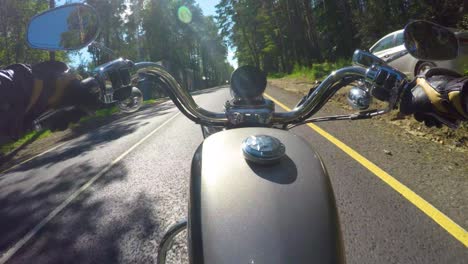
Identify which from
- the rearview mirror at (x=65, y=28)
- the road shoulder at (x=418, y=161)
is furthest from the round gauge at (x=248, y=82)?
the road shoulder at (x=418, y=161)

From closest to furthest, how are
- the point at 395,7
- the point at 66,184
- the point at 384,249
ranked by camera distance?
1. the point at 384,249
2. the point at 66,184
3. the point at 395,7

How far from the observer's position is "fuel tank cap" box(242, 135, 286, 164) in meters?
0.93

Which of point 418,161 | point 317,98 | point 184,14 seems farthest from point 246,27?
point 317,98

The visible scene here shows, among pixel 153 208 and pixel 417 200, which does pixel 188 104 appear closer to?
pixel 153 208

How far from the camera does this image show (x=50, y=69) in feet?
3.10

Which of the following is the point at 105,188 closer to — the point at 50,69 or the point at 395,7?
the point at 50,69

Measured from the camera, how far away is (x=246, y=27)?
4828cm

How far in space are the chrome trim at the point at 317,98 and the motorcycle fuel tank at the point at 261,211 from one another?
554 millimetres

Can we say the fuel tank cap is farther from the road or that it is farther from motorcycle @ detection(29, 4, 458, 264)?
the road

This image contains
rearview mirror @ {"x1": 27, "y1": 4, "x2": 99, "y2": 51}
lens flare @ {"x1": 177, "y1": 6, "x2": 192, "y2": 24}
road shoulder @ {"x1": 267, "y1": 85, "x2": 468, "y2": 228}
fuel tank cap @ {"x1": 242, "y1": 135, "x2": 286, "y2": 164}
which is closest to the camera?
fuel tank cap @ {"x1": 242, "y1": 135, "x2": 286, "y2": 164}

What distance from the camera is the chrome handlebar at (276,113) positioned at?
4.93ft

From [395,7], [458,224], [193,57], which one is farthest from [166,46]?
[458,224]

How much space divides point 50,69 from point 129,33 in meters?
45.0

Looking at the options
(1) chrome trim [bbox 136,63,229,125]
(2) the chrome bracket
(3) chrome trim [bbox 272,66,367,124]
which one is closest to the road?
(2) the chrome bracket
